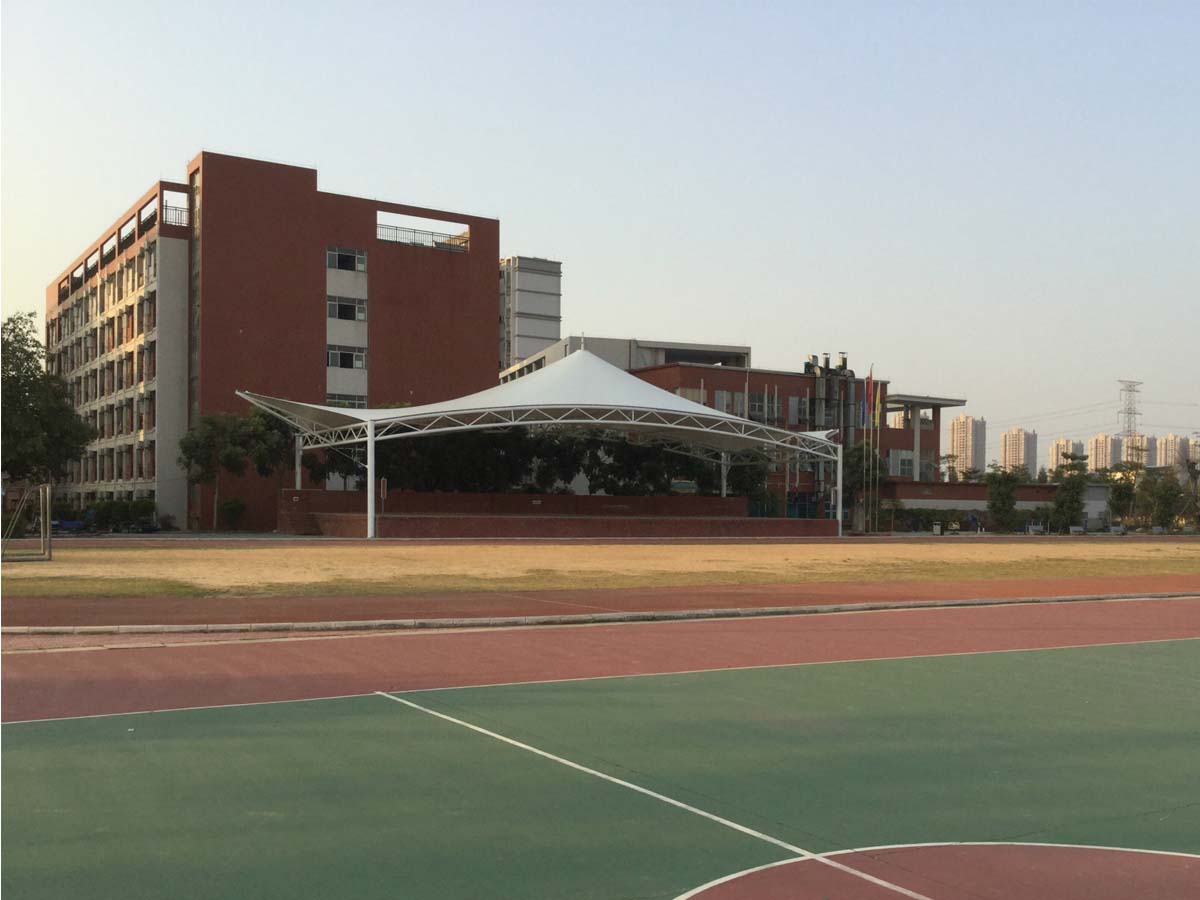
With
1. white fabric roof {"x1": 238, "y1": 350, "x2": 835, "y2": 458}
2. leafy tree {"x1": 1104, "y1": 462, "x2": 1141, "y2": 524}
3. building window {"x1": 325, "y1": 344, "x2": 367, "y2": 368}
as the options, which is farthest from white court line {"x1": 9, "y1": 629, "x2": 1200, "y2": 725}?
leafy tree {"x1": 1104, "y1": 462, "x2": 1141, "y2": 524}

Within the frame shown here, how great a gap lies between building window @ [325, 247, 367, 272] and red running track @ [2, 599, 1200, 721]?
55214mm

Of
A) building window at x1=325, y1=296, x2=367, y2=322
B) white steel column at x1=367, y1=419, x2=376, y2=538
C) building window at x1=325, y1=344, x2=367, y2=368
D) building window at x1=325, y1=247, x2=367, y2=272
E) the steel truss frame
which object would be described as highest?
building window at x1=325, y1=247, x2=367, y2=272

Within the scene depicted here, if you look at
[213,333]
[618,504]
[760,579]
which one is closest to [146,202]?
[213,333]

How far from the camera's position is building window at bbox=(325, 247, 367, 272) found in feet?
230

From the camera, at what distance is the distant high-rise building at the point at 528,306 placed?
109 metres

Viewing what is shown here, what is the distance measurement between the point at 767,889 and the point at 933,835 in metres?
1.49

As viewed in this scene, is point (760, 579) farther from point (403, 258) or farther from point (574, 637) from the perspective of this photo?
point (403, 258)

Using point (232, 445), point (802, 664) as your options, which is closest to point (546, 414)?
point (232, 445)

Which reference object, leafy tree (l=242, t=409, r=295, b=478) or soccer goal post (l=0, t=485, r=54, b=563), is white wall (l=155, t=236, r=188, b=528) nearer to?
leafy tree (l=242, t=409, r=295, b=478)

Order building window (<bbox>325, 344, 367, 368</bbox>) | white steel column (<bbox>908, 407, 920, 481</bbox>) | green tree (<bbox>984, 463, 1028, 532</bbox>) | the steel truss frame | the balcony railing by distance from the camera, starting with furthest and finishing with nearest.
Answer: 1. white steel column (<bbox>908, 407, 920, 481</bbox>)
2. green tree (<bbox>984, 463, 1028, 532</bbox>)
3. the balcony railing
4. building window (<bbox>325, 344, 367, 368</bbox>)
5. the steel truss frame

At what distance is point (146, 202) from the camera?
7225 centimetres

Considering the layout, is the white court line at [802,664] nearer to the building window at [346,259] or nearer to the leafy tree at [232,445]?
the leafy tree at [232,445]

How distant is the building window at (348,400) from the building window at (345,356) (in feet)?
5.94

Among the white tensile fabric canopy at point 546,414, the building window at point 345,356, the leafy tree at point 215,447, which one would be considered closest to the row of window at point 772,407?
the building window at point 345,356
